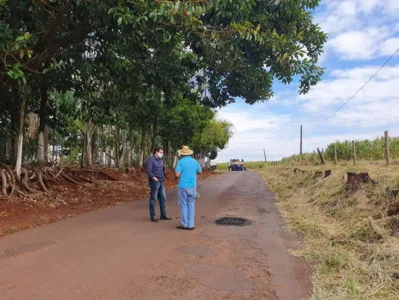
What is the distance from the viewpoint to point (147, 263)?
18.4 feet

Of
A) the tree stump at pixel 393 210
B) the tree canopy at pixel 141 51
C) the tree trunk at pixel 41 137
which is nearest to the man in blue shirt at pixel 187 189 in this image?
the tree canopy at pixel 141 51

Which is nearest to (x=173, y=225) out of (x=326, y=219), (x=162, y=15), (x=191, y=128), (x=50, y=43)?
(x=326, y=219)

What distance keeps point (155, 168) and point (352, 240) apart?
4789 millimetres

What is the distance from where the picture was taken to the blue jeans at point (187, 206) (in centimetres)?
831

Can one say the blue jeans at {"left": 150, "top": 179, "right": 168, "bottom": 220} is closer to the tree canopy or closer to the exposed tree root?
the tree canopy

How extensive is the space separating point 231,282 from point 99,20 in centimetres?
615

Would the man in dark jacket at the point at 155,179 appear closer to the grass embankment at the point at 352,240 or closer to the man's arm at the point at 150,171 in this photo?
the man's arm at the point at 150,171

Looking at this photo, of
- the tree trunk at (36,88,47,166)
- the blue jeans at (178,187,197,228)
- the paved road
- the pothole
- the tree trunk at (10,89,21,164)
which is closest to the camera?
the paved road

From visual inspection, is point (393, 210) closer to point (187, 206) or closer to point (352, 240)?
point (352, 240)

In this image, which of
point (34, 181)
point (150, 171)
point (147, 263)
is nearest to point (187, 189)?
point (150, 171)

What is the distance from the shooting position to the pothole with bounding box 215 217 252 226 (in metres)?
9.12

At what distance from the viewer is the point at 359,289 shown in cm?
454

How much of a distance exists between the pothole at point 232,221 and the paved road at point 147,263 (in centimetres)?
39

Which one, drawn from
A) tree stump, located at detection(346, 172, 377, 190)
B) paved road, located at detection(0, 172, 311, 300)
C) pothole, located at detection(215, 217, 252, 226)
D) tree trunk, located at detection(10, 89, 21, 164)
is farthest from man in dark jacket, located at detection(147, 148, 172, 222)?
tree trunk, located at detection(10, 89, 21, 164)
